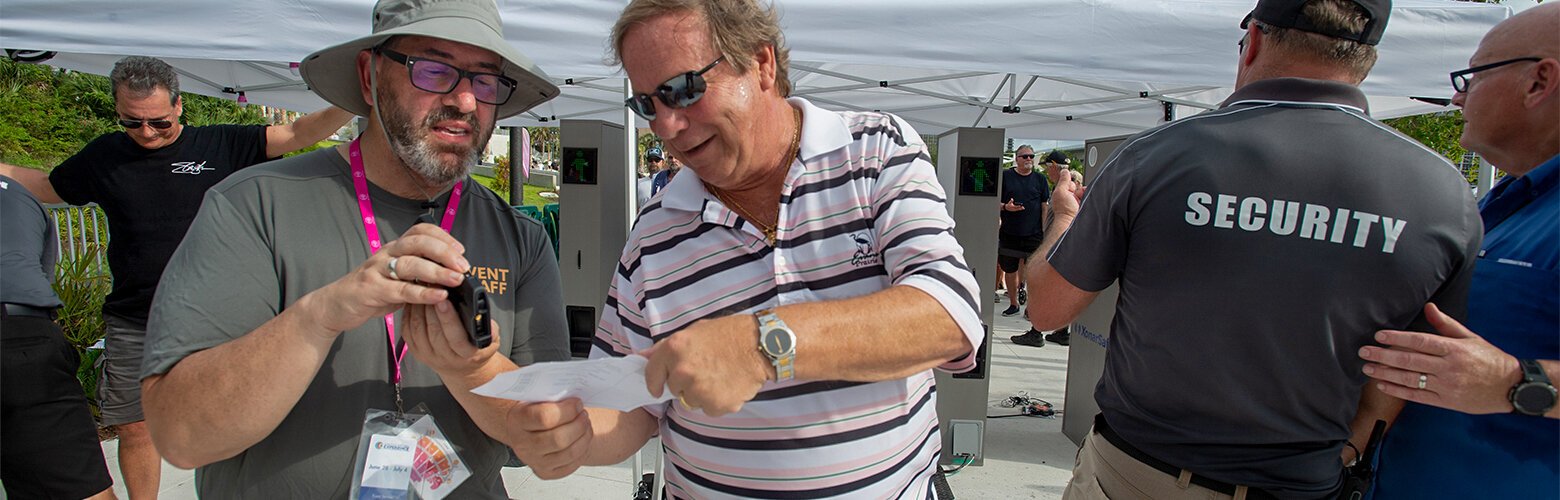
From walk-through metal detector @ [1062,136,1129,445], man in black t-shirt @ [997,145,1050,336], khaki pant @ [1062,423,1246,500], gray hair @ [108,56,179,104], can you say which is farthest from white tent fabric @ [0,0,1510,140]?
man in black t-shirt @ [997,145,1050,336]

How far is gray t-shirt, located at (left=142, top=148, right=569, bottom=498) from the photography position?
4.08 feet

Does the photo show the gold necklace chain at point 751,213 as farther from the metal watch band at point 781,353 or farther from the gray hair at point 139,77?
the gray hair at point 139,77

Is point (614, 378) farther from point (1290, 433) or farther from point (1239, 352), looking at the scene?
point (1290, 433)

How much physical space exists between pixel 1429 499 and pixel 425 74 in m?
2.41

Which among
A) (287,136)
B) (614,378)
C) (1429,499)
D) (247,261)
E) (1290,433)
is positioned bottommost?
(1429,499)

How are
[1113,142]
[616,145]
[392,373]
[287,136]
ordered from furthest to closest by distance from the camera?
[616,145]
[1113,142]
[287,136]
[392,373]

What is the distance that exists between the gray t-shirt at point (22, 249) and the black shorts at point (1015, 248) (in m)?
8.45

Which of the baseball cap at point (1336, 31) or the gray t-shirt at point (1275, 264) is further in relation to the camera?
the baseball cap at point (1336, 31)

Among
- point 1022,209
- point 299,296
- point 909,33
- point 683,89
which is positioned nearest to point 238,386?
point 299,296

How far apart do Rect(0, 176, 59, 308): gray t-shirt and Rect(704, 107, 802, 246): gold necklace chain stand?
278 cm

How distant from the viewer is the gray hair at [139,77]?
134 inches

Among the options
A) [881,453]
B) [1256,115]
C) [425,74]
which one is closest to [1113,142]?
[1256,115]

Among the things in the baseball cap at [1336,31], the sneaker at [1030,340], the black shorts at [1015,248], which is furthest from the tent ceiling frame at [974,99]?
the baseball cap at [1336,31]

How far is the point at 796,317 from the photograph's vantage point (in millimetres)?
936
